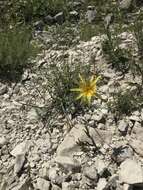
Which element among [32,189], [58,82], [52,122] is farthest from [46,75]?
[32,189]

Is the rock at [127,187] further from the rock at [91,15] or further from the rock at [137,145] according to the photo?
the rock at [91,15]

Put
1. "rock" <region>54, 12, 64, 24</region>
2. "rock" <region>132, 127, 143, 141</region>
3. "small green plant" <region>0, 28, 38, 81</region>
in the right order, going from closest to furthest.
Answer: "rock" <region>132, 127, 143, 141</region> → "small green plant" <region>0, 28, 38, 81</region> → "rock" <region>54, 12, 64, 24</region>

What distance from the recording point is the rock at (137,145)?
4586mm

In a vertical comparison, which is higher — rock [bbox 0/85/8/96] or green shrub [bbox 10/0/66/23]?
green shrub [bbox 10/0/66/23]

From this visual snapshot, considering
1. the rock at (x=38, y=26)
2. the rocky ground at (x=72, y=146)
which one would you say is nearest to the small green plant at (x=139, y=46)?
the rocky ground at (x=72, y=146)

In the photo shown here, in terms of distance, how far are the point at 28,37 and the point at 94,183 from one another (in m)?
2.85

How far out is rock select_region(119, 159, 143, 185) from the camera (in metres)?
4.28

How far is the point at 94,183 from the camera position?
4434 mm

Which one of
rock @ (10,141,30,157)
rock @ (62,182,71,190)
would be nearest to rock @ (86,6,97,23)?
rock @ (10,141,30,157)

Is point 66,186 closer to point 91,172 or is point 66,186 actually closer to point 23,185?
point 91,172

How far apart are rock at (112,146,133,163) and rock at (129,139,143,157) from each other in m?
0.05

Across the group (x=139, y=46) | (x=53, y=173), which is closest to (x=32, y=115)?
(x=53, y=173)

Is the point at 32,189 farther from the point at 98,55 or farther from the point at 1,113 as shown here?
the point at 98,55

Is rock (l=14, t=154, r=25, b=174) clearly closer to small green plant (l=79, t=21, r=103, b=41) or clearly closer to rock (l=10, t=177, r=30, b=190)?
rock (l=10, t=177, r=30, b=190)
